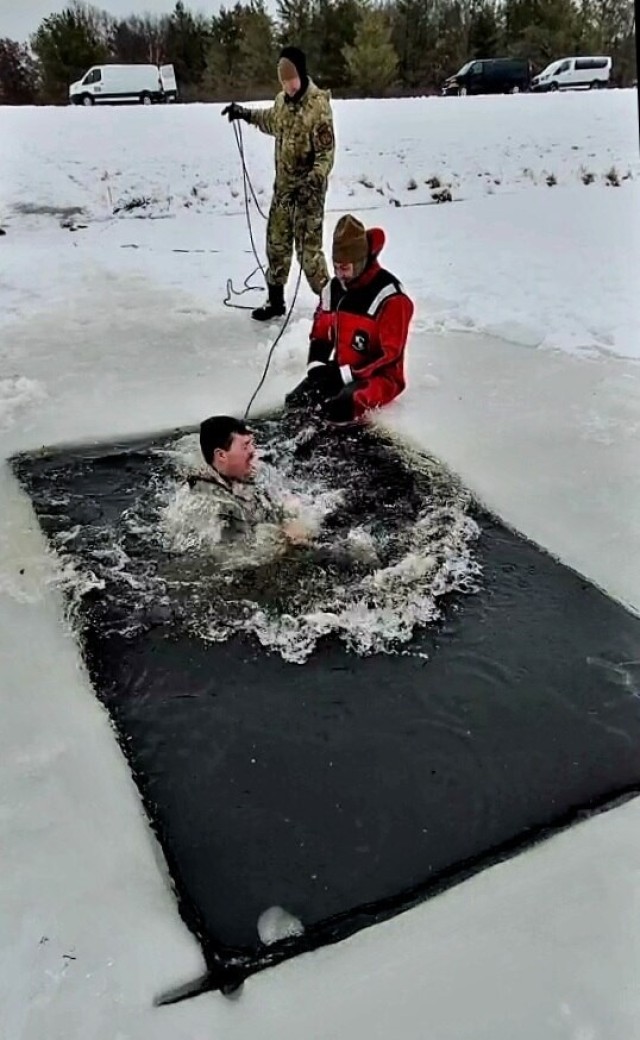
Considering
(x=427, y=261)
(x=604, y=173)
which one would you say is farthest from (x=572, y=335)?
(x=604, y=173)

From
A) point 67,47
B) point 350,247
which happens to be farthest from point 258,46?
point 350,247

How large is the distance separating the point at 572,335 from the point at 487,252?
88.8 inches

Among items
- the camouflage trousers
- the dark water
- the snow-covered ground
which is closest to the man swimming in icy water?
the dark water

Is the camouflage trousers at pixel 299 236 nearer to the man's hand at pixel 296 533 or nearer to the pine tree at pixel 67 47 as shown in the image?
the man's hand at pixel 296 533

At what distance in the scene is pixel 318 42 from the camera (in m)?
21.2

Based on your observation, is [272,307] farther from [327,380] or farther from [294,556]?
[294,556]

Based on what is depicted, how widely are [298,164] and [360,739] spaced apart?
4041 mm

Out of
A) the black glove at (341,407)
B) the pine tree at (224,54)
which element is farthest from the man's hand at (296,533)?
the pine tree at (224,54)

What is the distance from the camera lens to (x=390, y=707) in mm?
2494

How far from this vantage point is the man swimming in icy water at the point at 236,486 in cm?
324

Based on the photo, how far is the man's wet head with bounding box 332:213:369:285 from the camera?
387 cm

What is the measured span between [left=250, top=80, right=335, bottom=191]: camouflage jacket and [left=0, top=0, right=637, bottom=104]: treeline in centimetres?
1512

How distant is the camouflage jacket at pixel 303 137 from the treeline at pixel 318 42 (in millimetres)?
15124

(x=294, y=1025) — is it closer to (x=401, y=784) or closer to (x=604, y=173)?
Result: (x=401, y=784)
